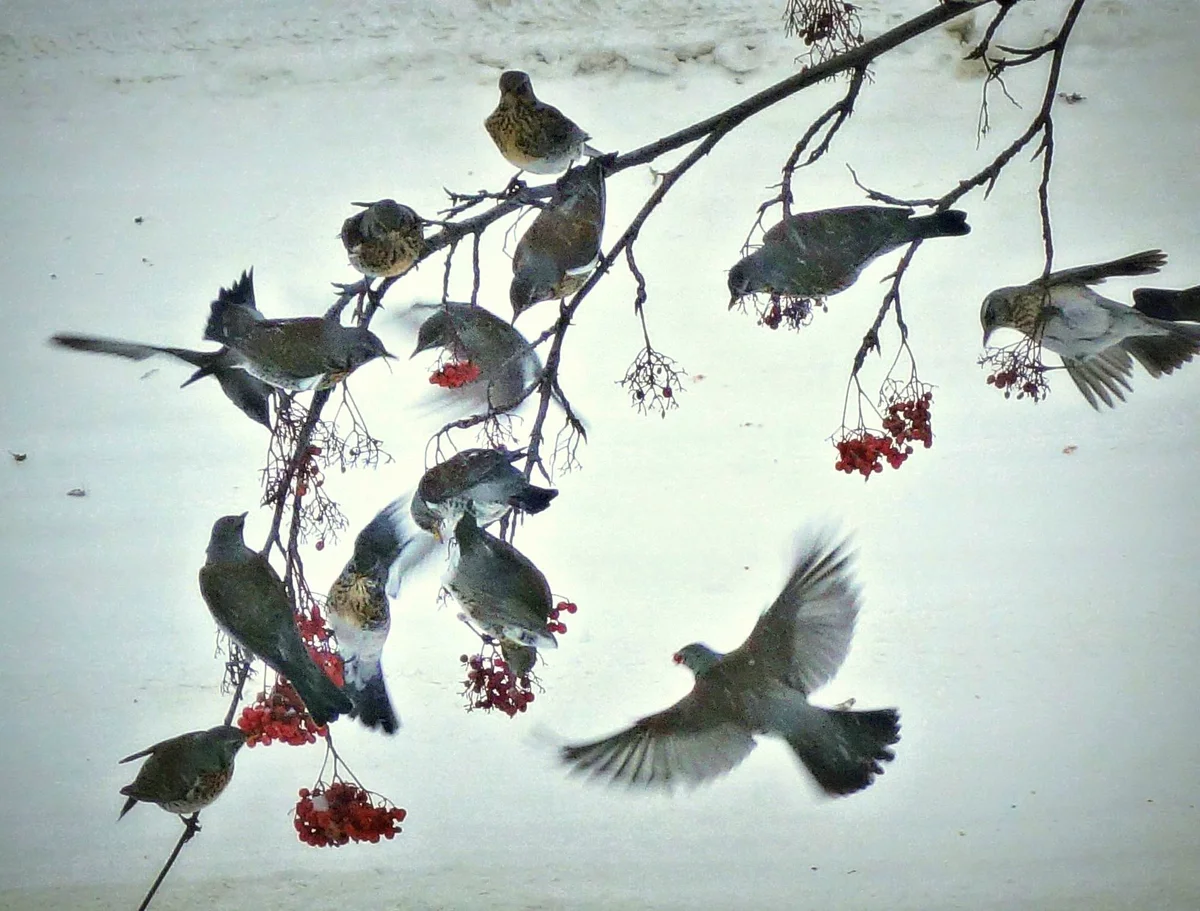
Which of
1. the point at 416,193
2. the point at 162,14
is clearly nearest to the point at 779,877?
the point at 416,193

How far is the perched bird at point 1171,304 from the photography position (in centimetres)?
106

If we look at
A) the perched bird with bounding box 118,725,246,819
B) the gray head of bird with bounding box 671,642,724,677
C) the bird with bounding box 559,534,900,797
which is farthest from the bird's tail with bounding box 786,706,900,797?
the perched bird with bounding box 118,725,246,819

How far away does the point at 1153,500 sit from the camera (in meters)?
1.77

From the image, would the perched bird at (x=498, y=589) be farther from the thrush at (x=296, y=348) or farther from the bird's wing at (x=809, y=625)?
the bird's wing at (x=809, y=625)

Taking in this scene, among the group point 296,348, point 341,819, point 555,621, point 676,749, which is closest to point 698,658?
point 676,749

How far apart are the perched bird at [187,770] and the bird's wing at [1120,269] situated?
888 mm

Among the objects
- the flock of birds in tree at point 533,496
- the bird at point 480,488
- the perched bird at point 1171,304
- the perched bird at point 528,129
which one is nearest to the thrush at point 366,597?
the flock of birds in tree at point 533,496

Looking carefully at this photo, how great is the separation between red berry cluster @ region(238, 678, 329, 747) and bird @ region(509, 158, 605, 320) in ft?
1.25

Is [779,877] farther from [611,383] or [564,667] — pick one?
[611,383]

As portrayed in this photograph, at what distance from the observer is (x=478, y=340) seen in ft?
3.24

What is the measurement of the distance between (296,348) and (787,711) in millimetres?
667

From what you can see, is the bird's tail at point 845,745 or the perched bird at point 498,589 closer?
the perched bird at point 498,589

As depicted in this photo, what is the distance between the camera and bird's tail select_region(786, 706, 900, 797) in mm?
→ 1261

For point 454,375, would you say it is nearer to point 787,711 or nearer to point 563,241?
point 563,241
